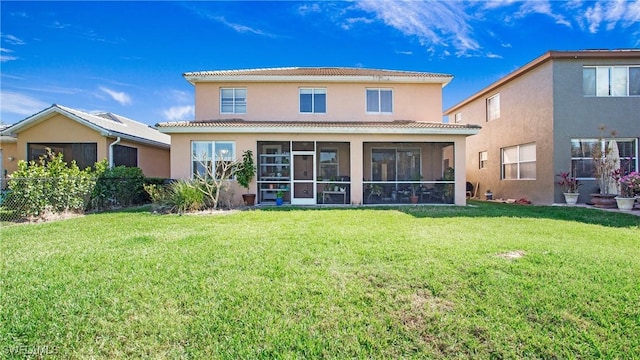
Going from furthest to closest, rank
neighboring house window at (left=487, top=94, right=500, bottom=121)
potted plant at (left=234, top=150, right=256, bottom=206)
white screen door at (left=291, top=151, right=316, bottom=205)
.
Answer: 1. neighboring house window at (left=487, top=94, right=500, bottom=121)
2. white screen door at (left=291, top=151, right=316, bottom=205)
3. potted plant at (left=234, top=150, right=256, bottom=206)

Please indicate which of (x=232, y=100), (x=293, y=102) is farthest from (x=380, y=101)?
(x=232, y=100)

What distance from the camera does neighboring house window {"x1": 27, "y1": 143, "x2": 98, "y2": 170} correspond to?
1539 cm

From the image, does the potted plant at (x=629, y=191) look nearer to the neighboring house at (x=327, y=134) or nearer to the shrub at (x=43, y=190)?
the neighboring house at (x=327, y=134)

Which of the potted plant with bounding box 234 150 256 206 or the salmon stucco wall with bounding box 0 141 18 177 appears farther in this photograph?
the salmon stucco wall with bounding box 0 141 18 177

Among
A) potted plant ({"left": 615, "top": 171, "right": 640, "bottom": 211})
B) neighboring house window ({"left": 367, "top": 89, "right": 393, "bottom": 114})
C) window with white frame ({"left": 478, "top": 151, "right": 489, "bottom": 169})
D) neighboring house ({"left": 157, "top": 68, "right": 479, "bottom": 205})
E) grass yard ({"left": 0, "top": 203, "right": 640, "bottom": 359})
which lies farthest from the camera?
window with white frame ({"left": 478, "top": 151, "right": 489, "bottom": 169})

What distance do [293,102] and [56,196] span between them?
33.6ft

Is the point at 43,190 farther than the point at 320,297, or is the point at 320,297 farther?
the point at 43,190

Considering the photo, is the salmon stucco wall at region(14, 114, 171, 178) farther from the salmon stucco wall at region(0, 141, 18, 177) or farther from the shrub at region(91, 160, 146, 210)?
the shrub at region(91, 160, 146, 210)

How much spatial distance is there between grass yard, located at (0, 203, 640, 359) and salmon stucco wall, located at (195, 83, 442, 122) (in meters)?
9.48

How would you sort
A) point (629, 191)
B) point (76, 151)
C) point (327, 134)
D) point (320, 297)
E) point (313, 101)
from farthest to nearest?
point (76, 151) < point (313, 101) < point (327, 134) < point (629, 191) < point (320, 297)

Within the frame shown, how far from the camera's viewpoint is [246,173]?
1307 cm

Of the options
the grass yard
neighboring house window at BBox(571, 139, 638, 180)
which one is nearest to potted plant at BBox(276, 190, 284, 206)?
the grass yard

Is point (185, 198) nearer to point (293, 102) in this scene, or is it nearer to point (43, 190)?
point (43, 190)

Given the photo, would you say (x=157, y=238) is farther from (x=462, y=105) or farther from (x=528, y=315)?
(x=462, y=105)
